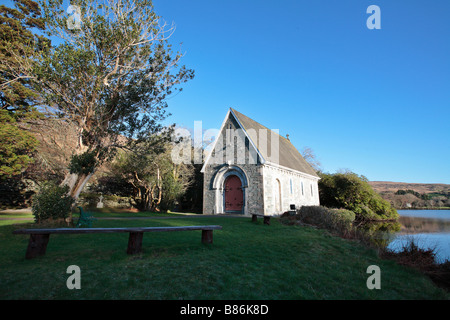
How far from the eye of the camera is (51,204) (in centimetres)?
896

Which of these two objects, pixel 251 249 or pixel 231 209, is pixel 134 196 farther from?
pixel 251 249

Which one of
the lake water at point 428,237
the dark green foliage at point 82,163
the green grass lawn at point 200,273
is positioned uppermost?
the dark green foliage at point 82,163

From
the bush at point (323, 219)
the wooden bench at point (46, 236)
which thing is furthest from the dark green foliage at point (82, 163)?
the bush at point (323, 219)

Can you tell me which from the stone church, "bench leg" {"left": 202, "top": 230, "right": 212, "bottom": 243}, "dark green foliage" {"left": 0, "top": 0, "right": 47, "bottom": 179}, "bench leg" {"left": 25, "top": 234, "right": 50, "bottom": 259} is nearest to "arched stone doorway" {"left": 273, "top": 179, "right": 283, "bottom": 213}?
the stone church

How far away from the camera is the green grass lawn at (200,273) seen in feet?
11.8

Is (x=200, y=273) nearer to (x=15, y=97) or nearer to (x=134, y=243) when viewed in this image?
(x=134, y=243)

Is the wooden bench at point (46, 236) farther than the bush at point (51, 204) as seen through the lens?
No

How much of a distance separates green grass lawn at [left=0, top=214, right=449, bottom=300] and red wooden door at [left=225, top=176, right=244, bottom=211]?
38.7 ft

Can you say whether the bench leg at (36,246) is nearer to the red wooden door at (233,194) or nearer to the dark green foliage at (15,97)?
the dark green foliage at (15,97)

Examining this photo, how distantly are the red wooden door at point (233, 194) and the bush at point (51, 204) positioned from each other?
12061 millimetres

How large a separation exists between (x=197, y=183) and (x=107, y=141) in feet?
51.4

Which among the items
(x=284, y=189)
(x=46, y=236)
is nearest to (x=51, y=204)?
(x=46, y=236)
